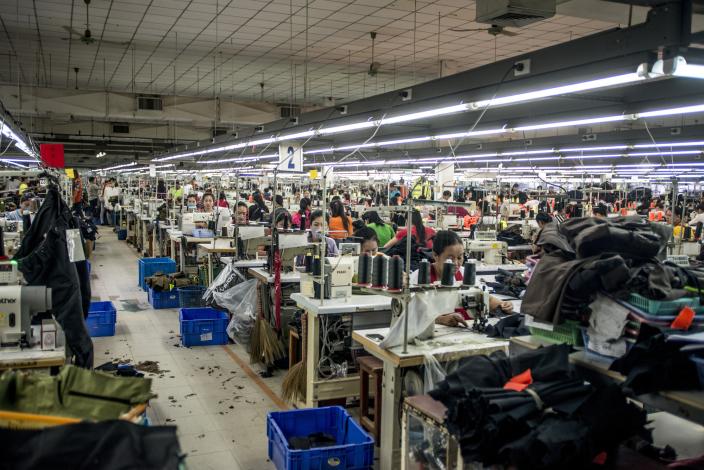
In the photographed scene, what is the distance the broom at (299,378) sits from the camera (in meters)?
4.92

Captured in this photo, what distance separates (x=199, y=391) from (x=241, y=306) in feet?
4.80

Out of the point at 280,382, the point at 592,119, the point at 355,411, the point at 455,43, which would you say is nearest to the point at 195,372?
the point at 280,382

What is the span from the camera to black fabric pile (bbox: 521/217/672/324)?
2.44 m

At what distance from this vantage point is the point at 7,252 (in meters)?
6.59

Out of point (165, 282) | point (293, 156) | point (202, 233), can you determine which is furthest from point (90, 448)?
point (293, 156)

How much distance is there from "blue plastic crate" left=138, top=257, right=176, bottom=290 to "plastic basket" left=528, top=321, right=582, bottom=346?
7946 mm

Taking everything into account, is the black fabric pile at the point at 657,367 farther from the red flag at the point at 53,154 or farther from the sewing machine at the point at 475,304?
the red flag at the point at 53,154

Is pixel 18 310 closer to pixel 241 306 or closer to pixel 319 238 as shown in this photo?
pixel 241 306

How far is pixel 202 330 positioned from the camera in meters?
6.84

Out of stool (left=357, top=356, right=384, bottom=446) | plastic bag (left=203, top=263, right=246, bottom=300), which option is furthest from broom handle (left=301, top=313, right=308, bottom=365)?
plastic bag (left=203, top=263, right=246, bottom=300)

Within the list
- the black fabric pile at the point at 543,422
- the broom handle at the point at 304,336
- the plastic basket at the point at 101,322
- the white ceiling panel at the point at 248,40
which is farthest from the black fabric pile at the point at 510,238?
the black fabric pile at the point at 543,422

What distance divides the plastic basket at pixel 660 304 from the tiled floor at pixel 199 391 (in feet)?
8.38

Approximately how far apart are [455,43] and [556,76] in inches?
205

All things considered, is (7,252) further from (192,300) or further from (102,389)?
(102,389)
